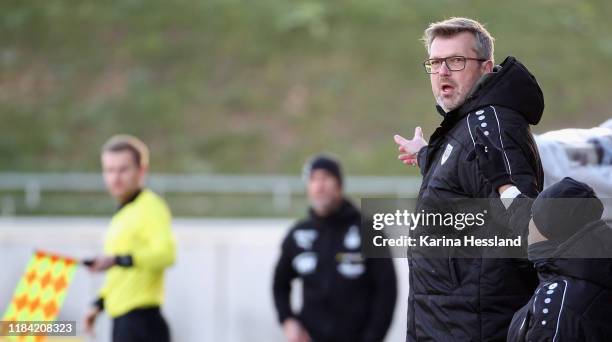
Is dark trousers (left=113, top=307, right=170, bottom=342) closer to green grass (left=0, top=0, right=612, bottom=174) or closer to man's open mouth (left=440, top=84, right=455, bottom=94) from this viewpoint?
man's open mouth (left=440, top=84, right=455, bottom=94)

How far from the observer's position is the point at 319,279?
24.4ft

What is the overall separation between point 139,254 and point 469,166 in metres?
3.59

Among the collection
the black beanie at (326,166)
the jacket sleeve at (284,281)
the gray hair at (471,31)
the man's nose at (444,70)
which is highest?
the gray hair at (471,31)

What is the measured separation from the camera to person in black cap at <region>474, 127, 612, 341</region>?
360 centimetres

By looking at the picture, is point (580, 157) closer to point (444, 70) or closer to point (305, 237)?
point (444, 70)

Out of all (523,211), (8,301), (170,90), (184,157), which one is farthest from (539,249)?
(170,90)

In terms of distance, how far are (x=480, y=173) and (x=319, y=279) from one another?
12.0 feet

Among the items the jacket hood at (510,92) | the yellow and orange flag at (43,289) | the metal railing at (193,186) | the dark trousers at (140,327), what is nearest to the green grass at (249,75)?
the metal railing at (193,186)

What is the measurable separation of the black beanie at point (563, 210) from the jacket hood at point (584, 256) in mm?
28

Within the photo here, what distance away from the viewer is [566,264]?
3.68 m

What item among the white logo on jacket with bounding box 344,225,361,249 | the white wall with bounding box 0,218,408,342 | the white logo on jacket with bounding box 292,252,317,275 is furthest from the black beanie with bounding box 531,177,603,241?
the white wall with bounding box 0,218,408,342

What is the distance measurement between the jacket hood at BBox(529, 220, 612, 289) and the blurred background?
17534 mm

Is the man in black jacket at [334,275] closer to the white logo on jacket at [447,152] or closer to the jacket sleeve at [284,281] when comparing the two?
the jacket sleeve at [284,281]

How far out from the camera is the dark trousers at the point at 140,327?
7.03 m
